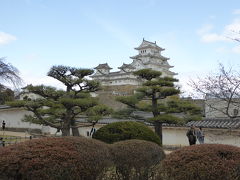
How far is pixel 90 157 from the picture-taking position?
441 centimetres

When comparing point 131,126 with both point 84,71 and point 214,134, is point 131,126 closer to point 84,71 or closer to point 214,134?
point 84,71

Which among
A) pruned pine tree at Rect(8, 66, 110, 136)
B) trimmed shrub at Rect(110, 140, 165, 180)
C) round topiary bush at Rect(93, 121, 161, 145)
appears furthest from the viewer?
pruned pine tree at Rect(8, 66, 110, 136)

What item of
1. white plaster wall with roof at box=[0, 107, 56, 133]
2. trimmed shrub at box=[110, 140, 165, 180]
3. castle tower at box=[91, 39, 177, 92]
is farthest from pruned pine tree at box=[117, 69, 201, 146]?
castle tower at box=[91, 39, 177, 92]

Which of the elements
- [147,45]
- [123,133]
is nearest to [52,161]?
[123,133]

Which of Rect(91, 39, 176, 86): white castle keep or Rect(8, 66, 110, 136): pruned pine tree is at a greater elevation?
Rect(91, 39, 176, 86): white castle keep

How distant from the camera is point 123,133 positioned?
9047 mm

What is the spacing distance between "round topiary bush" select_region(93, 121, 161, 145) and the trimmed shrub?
3.45 metres

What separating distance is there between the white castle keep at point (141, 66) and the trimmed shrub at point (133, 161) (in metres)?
57.0

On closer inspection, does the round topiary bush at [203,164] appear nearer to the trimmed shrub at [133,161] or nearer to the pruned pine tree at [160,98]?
the trimmed shrub at [133,161]

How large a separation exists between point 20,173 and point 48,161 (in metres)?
0.48

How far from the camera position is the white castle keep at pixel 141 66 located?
2517 inches

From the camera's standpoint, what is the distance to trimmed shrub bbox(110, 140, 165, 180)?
5.27m

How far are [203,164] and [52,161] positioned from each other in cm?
233

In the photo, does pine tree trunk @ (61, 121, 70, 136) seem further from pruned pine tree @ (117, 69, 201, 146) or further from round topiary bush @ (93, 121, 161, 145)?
round topiary bush @ (93, 121, 161, 145)
